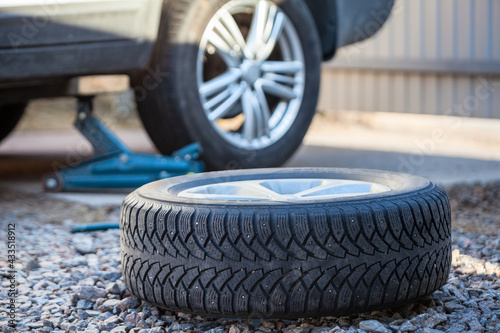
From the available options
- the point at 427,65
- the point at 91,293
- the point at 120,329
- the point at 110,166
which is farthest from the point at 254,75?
the point at 427,65

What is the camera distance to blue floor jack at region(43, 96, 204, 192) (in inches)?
145

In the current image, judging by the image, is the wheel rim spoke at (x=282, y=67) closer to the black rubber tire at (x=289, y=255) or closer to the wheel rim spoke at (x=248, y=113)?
the wheel rim spoke at (x=248, y=113)

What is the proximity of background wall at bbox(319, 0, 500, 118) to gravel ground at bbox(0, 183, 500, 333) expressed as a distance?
3.21 metres

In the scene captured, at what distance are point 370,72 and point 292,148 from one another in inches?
123

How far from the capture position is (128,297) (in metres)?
2.07

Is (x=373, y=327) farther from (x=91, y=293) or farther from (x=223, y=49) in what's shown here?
(x=223, y=49)

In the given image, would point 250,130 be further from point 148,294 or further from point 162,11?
point 148,294

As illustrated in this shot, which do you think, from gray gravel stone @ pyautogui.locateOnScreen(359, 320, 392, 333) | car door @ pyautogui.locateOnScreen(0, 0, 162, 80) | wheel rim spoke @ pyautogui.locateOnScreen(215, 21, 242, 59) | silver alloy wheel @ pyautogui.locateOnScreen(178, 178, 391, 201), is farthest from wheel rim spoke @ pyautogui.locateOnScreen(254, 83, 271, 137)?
gray gravel stone @ pyautogui.locateOnScreen(359, 320, 392, 333)

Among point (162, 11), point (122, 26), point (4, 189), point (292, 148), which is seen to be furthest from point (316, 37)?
point (4, 189)

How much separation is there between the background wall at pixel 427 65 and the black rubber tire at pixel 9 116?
3.43 meters

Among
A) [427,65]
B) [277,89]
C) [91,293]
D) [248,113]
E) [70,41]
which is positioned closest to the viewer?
[91,293]

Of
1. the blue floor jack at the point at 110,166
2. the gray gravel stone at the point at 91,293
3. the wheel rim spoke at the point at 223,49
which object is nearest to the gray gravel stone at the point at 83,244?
the gray gravel stone at the point at 91,293

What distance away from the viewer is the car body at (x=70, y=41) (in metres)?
3.26

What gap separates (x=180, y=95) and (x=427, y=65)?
3.42m
